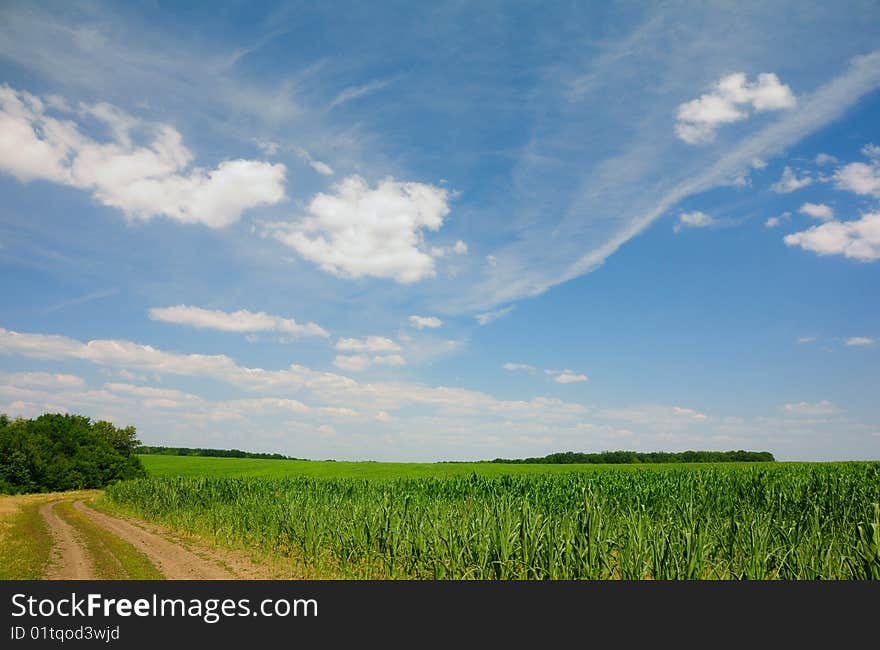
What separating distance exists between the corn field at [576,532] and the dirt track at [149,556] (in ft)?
4.36

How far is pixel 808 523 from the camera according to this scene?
15.5 metres

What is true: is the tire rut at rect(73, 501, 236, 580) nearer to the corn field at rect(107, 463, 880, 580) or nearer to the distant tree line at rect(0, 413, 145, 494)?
the corn field at rect(107, 463, 880, 580)

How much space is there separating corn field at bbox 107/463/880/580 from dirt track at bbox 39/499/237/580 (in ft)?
4.36

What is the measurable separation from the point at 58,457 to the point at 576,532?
67.1m

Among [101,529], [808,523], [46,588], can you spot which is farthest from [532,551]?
[101,529]

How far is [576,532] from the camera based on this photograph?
380 inches

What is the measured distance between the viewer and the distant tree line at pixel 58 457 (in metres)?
54.5

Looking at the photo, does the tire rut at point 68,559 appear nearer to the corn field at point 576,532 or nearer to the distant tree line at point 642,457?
the corn field at point 576,532

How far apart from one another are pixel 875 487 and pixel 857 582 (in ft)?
50.0

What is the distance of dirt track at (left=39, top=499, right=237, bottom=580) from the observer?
45.1 ft

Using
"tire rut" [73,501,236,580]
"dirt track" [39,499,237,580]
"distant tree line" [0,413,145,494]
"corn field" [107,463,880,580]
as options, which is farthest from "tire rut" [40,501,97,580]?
"distant tree line" [0,413,145,494]

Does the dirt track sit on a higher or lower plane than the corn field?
lower

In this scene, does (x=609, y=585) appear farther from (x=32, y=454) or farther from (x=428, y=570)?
(x=32, y=454)

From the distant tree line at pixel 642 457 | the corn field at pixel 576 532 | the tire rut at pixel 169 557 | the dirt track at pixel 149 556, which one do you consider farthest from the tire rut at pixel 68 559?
the distant tree line at pixel 642 457
